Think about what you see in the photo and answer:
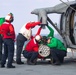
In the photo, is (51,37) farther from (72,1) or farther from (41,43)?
(72,1)

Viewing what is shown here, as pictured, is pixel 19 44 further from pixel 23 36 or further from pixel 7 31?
pixel 7 31

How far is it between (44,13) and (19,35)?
115cm

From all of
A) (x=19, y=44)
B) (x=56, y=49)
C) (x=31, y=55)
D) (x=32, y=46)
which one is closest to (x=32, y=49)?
(x=32, y=46)

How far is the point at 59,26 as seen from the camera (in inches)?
532

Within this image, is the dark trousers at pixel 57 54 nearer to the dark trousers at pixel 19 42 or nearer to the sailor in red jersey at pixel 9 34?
the dark trousers at pixel 19 42

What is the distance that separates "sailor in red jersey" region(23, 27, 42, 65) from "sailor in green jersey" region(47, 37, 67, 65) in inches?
15.8

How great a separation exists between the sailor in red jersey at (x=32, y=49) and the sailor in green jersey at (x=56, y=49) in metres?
0.40

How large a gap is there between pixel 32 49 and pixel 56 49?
2.71 feet

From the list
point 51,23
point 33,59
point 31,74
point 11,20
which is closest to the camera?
point 31,74

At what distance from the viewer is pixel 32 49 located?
40.5ft

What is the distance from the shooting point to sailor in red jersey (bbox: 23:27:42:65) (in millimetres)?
12107

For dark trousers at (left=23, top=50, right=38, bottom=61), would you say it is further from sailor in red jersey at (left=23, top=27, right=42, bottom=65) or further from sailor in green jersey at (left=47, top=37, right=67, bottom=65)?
sailor in green jersey at (left=47, top=37, right=67, bottom=65)

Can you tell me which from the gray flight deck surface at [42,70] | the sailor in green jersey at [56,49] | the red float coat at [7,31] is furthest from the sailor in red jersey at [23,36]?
the red float coat at [7,31]

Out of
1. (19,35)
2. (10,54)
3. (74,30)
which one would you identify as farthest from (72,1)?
(10,54)
